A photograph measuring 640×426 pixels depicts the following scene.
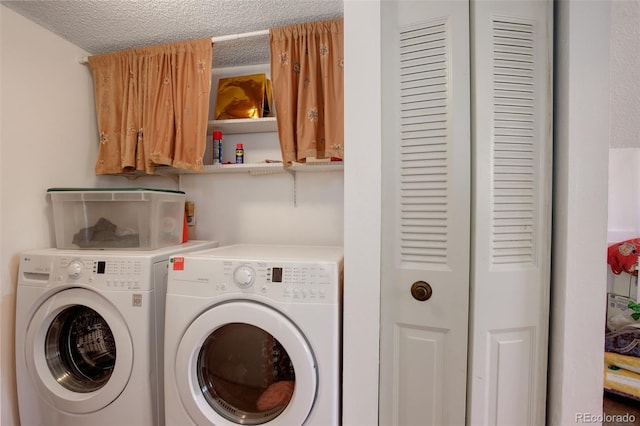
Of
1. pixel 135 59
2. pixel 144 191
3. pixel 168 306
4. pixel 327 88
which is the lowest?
pixel 168 306

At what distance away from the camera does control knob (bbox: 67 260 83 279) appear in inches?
49.9

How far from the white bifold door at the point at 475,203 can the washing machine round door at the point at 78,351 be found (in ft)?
4.24

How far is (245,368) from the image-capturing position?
1214mm

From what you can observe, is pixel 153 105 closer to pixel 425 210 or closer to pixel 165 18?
pixel 165 18

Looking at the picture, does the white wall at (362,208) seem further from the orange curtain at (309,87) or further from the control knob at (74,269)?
the control knob at (74,269)

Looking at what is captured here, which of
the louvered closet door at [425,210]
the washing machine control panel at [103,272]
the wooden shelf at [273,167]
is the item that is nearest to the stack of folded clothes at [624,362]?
the louvered closet door at [425,210]

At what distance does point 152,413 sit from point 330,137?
1.58 m

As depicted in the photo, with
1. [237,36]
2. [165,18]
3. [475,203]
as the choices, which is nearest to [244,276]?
[475,203]

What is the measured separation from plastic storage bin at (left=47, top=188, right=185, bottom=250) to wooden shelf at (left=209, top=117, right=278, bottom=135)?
545mm

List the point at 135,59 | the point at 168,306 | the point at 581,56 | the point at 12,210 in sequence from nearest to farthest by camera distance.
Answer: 1. the point at 581,56
2. the point at 168,306
3. the point at 12,210
4. the point at 135,59

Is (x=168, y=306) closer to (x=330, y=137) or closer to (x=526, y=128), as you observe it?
(x=330, y=137)

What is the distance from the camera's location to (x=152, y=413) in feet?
4.00

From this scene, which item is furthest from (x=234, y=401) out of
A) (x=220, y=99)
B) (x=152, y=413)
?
(x=220, y=99)

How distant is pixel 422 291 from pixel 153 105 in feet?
5.99
